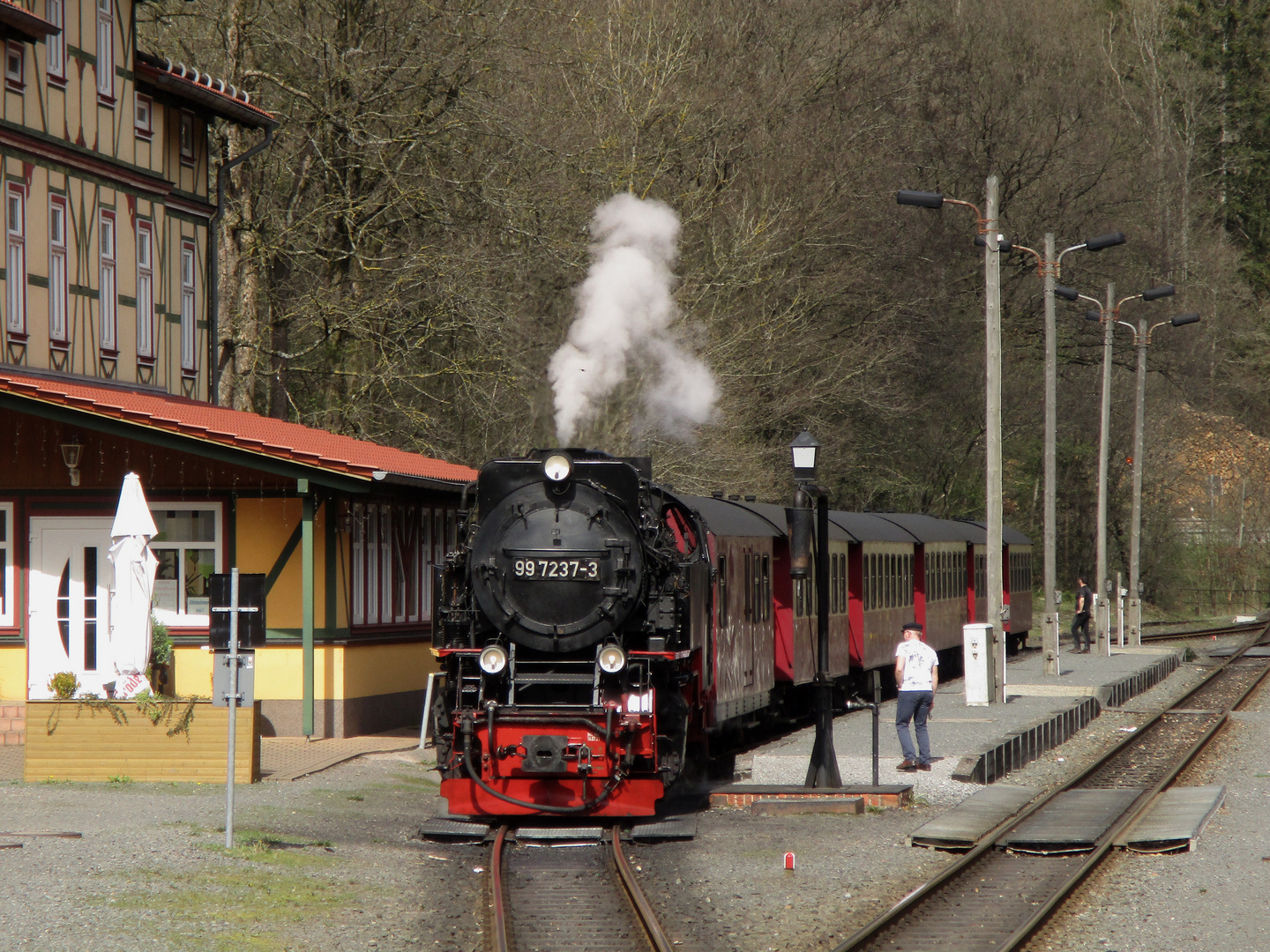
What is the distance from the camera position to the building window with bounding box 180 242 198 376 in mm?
22797

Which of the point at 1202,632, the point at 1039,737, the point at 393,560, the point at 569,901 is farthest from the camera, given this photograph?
the point at 1202,632

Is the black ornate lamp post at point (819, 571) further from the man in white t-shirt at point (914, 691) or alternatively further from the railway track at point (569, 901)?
the railway track at point (569, 901)

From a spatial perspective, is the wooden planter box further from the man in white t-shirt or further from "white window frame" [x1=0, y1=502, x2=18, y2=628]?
the man in white t-shirt

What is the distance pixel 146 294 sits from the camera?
2194cm

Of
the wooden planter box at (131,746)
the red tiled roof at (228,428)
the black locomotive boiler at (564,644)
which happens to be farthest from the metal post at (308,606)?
the black locomotive boiler at (564,644)

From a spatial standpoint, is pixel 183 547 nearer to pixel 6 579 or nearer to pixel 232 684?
pixel 6 579

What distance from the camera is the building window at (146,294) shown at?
71.5 feet

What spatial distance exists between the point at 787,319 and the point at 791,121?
510cm

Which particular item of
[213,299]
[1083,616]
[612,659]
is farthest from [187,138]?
[1083,616]

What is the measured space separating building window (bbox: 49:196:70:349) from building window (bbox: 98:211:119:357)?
0.75 metres

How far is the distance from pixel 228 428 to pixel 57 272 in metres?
4.27

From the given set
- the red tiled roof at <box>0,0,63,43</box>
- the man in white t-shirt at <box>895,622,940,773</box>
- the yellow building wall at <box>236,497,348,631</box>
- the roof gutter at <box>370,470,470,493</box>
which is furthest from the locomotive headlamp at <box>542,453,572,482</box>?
the red tiled roof at <box>0,0,63,43</box>

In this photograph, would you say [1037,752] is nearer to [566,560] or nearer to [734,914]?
[566,560]

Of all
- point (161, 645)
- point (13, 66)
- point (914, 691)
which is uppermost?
point (13, 66)
